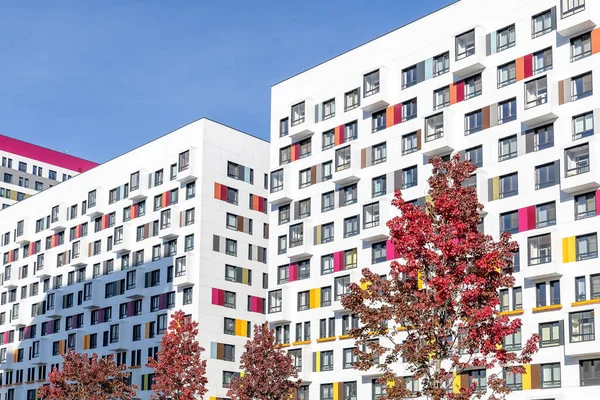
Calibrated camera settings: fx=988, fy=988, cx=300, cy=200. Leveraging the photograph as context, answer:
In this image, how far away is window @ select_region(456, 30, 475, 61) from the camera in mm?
64525

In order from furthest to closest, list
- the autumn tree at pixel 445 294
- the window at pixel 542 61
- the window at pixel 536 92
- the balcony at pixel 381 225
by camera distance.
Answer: the balcony at pixel 381 225 → the window at pixel 542 61 → the window at pixel 536 92 → the autumn tree at pixel 445 294

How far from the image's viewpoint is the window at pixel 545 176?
2309 inches

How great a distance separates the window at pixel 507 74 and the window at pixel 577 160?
7378mm

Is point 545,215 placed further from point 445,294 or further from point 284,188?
point 445,294

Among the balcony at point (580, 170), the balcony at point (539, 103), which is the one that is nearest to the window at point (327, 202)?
the balcony at point (539, 103)

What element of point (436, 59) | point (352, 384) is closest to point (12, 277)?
point (352, 384)

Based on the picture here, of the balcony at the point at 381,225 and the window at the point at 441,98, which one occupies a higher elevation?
the window at the point at 441,98

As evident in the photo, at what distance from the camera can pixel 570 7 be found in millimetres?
58312

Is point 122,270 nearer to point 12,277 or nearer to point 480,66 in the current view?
point 12,277

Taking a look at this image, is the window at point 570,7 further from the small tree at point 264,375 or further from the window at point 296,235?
the small tree at point 264,375

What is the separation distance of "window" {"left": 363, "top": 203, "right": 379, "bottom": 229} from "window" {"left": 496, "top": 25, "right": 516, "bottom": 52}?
13.7m

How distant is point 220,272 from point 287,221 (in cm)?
891

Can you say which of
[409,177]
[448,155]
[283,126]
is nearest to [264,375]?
[409,177]

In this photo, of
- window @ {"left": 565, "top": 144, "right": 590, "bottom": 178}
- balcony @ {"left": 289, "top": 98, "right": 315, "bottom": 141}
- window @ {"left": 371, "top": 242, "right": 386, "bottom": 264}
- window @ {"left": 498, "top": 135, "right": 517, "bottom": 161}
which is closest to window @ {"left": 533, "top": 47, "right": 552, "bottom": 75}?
window @ {"left": 498, "top": 135, "right": 517, "bottom": 161}
